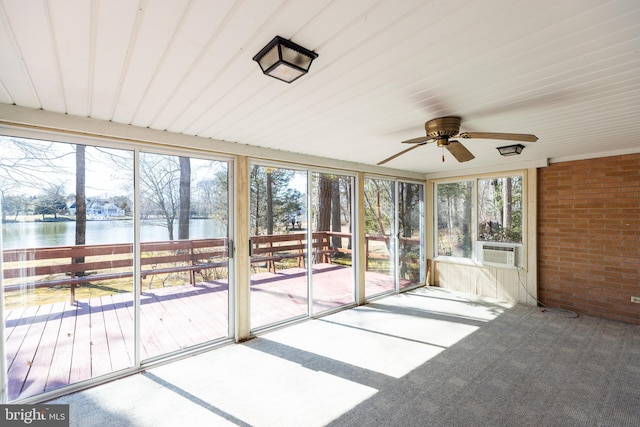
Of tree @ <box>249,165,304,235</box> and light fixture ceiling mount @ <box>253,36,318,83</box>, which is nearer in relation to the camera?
light fixture ceiling mount @ <box>253,36,318,83</box>

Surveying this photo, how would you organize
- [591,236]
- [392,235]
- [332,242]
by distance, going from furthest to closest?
1. [392,235]
2. [332,242]
3. [591,236]

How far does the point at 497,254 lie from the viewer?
15.8 feet

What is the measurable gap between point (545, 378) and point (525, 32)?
2.77 m

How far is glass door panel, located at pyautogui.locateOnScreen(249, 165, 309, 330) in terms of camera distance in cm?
362

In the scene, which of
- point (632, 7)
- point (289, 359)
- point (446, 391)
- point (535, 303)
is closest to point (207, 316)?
point (289, 359)

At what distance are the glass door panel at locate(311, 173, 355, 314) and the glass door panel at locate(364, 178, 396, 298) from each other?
1.13ft

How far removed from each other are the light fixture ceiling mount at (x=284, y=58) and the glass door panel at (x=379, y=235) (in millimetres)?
3537

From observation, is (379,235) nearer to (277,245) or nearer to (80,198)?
(277,245)

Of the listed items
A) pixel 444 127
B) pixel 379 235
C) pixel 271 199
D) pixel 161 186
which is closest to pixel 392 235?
pixel 379 235

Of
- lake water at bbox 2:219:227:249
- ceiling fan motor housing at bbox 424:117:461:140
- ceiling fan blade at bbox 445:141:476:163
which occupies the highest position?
ceiling fan motor housing at bbox 424:117:461:140

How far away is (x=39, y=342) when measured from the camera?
2.40 m

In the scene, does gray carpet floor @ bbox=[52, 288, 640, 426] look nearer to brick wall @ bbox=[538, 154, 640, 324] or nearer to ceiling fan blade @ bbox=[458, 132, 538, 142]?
brick wall @ bbox=[538, 154, 640, 324]

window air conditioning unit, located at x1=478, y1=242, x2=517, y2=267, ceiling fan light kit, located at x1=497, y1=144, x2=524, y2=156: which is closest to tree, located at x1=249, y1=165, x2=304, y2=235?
ceiling fan light kit, located at x1=497, y1=144, x2=524, y2=156

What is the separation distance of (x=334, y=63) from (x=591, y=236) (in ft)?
15.2
